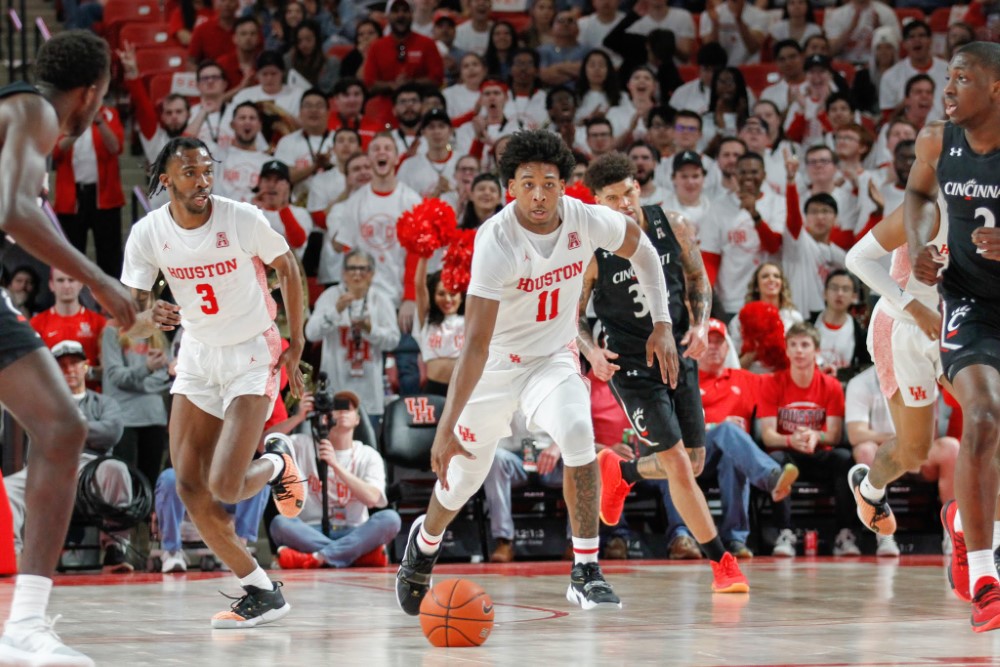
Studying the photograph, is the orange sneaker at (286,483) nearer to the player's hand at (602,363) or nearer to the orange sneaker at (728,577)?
the player's hand at (602,363)

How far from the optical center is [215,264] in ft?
22.5

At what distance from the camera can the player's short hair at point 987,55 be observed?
6062mm

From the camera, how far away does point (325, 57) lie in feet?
50.0

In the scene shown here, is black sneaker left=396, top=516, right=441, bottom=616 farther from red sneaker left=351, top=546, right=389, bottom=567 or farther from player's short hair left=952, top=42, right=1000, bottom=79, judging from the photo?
red sneaker left=351, top=546, right=389, bottom=567

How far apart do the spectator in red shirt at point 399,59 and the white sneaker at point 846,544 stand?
6415 millimetres

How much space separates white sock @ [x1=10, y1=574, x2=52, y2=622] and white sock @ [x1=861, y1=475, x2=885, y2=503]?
485 cm

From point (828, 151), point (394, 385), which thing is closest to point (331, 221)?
point (394, 385)

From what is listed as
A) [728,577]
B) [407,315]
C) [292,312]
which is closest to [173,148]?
[292,312]

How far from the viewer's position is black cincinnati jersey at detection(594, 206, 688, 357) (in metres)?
8.10

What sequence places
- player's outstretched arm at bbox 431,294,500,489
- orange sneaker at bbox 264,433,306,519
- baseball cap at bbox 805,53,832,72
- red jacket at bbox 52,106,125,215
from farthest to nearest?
baseball cap at bbox 805,53,832,72 < red jacket at bbox 52,106,125,215 < orange sneaker at bbox 264,433,306,519 < player's outstretched arm at bbox 431,294,500,489

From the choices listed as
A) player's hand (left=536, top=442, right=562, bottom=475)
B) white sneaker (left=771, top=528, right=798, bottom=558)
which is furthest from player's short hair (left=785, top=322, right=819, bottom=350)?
player's hand (left=536, top=442, right=562, bottom=475)

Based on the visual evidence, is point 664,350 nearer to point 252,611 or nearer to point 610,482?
point 610,482

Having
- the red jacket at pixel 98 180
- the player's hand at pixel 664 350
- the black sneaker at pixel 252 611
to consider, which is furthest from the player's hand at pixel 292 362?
the red jacket at pixel 98 180

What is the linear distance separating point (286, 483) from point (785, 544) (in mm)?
4851
